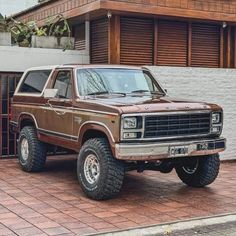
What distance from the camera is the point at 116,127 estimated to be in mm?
6996

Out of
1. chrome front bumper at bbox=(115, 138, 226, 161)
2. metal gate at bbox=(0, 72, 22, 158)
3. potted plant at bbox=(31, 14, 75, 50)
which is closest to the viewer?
chrome front bumper at bbox=(115, 138, 226, 161)

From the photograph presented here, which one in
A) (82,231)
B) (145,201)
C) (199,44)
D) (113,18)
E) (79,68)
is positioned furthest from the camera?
(199,44)

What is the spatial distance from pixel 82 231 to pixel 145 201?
1.79 m

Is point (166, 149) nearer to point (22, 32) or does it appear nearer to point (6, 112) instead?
point (6, 112)

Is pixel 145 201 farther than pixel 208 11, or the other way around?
pixel 208 11

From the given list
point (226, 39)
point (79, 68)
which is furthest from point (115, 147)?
point (226, 39)

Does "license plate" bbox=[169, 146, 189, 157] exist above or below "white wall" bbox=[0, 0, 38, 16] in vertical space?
below

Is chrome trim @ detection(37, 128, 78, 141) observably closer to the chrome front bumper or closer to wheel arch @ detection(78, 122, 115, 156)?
wheel arch @ detection(78, 122, 115, 156)

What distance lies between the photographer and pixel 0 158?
11156mm

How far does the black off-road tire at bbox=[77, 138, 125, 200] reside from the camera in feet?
23.3

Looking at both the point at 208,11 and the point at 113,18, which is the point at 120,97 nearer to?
the point at 113,18

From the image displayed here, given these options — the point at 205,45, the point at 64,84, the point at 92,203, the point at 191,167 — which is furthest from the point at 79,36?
the point at 92,203

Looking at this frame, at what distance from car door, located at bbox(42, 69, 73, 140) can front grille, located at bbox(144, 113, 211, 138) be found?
63.6 inches

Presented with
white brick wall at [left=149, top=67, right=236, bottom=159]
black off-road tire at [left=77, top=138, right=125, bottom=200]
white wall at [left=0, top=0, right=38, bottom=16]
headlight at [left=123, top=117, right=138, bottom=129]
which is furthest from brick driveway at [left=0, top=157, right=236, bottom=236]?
white wall at [left=0, top=0, right=38, bottom=16]
